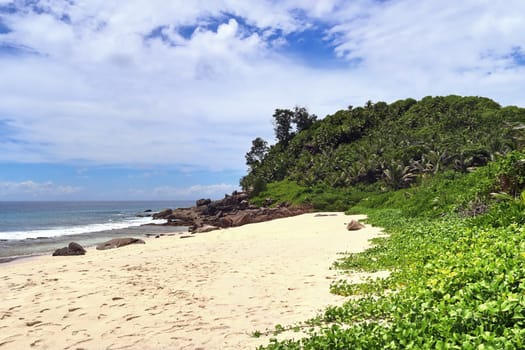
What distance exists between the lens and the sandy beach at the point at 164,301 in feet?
21.5

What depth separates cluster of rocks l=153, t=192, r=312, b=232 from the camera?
38.5 m

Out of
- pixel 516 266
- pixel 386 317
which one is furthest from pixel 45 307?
pixel 516 266

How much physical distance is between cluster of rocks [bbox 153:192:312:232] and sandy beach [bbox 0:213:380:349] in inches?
786

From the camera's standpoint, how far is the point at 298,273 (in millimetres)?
10789

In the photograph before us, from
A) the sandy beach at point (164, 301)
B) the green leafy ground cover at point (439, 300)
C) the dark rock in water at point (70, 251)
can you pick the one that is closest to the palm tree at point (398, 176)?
the sandy beach at point (164, 301)

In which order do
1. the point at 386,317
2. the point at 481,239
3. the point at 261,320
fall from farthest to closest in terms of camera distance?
the point at 481,239
the point at 261,320
the point at 386,317

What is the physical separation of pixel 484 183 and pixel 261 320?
44.7ft

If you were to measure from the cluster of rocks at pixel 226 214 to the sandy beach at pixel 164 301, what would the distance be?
20.0m

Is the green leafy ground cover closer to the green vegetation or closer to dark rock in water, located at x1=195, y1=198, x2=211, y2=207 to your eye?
the green vegetation

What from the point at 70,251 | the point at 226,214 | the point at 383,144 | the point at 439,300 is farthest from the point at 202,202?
the point at 439,300

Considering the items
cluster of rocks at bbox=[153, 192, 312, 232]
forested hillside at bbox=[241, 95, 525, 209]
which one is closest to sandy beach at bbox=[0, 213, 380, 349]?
cluster of rocks at bbox=[153, 192, 312, 232]

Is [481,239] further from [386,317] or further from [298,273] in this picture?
[298,273]

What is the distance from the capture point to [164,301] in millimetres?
8664

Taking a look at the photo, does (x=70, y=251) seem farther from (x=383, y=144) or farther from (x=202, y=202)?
(x=383, y=144)
